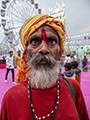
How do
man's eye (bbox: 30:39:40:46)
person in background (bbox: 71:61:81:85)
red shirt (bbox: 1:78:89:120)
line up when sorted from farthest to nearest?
person in background (bbox: 71:61:81:85)
man's eye (bbox: 30:39:40:46)
red shirt (bbox: 1:78:89:120)

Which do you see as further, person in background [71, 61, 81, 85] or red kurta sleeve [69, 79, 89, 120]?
person in background [71, 61, 81, 85]

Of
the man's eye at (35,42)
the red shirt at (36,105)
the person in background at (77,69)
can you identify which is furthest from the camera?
the person in background at (77,69)

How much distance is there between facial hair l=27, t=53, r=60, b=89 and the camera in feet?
2.70

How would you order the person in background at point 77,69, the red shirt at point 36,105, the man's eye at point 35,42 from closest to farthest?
1. the red shirt at point 36,105
2. the man's eye at point 35,42
3. the person in background at point 77,69

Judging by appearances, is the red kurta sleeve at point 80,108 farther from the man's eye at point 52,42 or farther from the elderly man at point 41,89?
the man's eye at point 52,42

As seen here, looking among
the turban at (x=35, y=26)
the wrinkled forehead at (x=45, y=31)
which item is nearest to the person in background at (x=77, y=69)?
the turban at (x=35, y=26)

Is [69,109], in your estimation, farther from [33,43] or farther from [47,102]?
[33,43]

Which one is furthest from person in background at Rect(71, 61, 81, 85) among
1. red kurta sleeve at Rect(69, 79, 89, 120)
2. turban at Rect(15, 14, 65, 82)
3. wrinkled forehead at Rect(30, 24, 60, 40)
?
wrinkled forehead at Rect(30, 24, 60, 40)

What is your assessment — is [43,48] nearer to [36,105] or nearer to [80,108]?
[36,105]

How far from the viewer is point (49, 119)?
765 millimetres

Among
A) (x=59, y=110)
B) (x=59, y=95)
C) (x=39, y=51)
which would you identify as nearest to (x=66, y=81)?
(x=59, y=95)

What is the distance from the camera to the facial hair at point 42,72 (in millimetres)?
824

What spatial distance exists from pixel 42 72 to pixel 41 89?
160 mm

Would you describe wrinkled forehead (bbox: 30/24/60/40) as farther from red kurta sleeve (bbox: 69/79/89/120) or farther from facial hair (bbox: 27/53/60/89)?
red kurta sleeve (bbox: 69/79/89/120)
